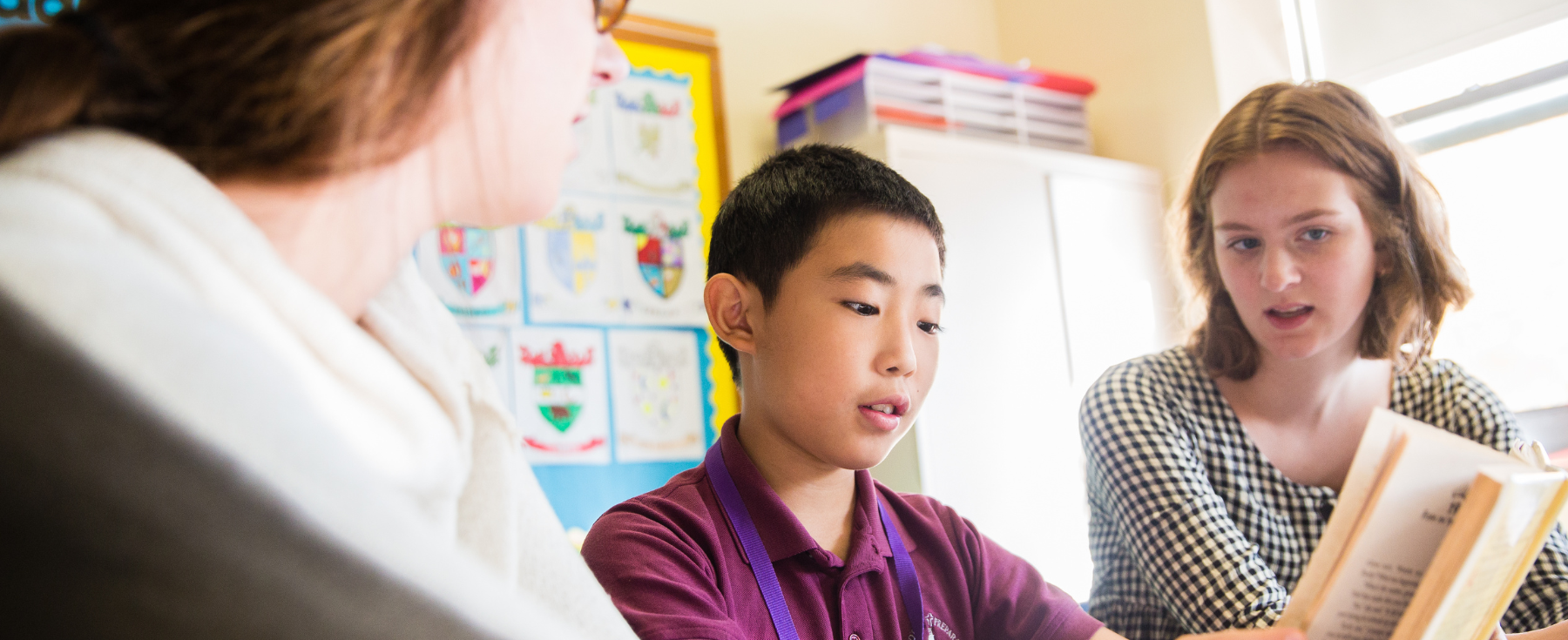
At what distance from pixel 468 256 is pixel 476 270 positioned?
0.03 metres

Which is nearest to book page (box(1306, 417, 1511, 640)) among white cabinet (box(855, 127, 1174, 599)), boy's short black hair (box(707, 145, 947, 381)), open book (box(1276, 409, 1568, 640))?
open book (box(1276, 409, 1568, 640))

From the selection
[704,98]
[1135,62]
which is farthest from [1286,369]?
[1135,62]

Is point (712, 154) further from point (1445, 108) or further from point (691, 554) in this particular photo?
point (1445, 108)

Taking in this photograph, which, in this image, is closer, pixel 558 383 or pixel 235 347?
pixel 235 347

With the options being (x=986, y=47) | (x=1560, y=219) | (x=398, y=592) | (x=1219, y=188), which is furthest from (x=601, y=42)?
(x=986, y=47)

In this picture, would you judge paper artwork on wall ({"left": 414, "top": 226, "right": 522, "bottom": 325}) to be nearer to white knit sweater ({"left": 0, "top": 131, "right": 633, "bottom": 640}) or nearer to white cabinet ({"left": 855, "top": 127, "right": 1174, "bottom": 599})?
white cabinet ({"left": 855, "top": 127, "right": 1174, "bottom": 599})

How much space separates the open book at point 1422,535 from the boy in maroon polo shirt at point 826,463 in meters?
0.09

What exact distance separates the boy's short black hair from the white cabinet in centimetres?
82

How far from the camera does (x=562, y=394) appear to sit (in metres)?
1.70

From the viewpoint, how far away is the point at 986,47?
8.36ft


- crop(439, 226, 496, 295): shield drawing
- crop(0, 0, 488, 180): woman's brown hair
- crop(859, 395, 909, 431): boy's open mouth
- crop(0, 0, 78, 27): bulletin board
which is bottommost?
crop(859, 395, 909, 431): boy's open mouth

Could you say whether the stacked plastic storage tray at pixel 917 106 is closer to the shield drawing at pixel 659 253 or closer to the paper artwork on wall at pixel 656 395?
the shield drawing at pixel 659 253

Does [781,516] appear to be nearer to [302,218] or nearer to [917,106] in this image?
[302,218]

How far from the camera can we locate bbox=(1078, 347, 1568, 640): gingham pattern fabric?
0.96 metres
